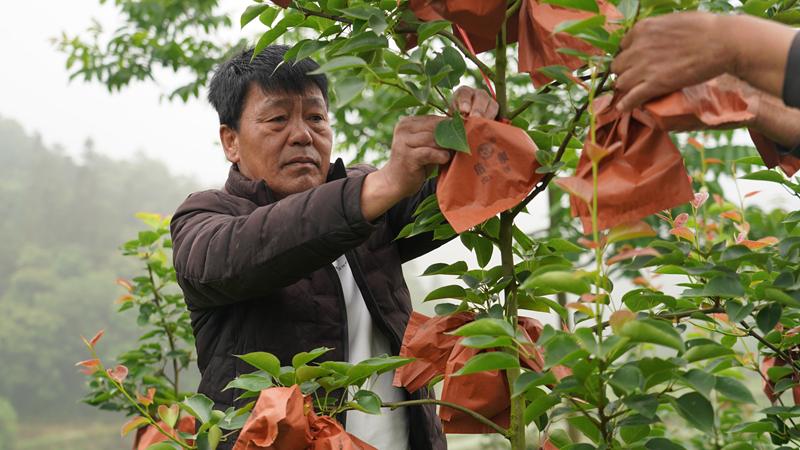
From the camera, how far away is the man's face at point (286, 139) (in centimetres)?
146

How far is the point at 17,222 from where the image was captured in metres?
7.23

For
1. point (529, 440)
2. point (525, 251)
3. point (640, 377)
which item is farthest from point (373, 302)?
point (529, 440)

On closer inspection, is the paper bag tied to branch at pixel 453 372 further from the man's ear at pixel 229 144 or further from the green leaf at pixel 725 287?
the man's ear at pixel 229 144

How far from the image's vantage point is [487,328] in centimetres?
81

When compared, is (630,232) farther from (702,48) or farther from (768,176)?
(768,176)

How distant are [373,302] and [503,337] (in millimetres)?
547

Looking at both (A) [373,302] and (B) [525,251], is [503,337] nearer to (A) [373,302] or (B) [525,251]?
(B) [525,251]

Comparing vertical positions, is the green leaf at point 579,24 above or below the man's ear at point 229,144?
below

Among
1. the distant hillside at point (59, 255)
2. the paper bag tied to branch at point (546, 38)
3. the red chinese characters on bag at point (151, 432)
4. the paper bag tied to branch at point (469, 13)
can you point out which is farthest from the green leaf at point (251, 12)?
the distant hillside at point (59, 255)

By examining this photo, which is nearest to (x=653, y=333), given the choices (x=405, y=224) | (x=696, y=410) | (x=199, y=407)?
(x=696, y=410)

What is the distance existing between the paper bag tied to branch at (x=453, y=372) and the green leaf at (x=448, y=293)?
1.1 inches

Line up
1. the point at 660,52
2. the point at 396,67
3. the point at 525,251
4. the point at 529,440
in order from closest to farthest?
the point at 660,52 < the point at 396,67 < the point at 525,251 < the point at 529,440

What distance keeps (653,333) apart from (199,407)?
0.57 m

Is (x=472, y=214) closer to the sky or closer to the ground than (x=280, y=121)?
closer to the ground
